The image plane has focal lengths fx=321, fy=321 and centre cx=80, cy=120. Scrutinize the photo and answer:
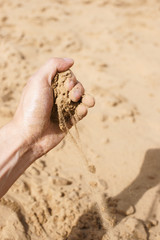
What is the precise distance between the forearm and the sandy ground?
32cm

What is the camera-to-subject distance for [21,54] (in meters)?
3.54

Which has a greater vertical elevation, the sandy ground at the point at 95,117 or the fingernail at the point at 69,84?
the fingernail at the point at 69,84

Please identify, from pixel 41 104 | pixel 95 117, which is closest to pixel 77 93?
pixel 41 104

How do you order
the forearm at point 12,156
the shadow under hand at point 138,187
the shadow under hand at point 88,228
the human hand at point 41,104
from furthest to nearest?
the shadow under hand at point 138,187 < the shadow under hand at point 88,228 < the human hand at point 41,104 < the forearm at point 12,156

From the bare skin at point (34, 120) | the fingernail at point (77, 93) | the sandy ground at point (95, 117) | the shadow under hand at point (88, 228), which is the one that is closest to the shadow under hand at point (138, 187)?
the sandy ground at point (95, 117)

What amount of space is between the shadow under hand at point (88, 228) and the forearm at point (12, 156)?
50 centimetres

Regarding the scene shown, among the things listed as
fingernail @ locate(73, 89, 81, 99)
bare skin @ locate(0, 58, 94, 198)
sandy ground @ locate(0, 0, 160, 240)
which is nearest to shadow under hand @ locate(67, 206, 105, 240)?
sandy ground @ locate(0, 0, 160, 240)

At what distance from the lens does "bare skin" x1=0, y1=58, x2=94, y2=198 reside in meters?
1.81

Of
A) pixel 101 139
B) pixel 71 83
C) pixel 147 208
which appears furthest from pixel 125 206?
pixel 71 83

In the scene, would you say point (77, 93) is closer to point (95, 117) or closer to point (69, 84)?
point (69, 84)

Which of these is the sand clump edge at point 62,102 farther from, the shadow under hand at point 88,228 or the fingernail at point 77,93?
the shadow under hand at point 88,228

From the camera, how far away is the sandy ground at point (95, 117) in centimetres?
201

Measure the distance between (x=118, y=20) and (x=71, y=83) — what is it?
2.75m

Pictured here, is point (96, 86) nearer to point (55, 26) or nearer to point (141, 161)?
point (141, 161)
